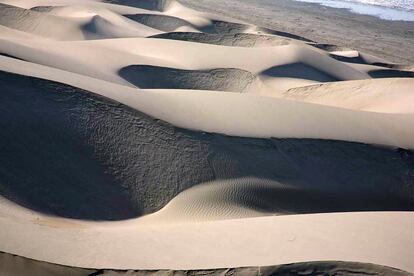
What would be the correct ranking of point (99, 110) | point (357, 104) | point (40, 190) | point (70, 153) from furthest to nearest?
point (357, 104) → point (99, 110) → point (70, 153) → point (40, 190)

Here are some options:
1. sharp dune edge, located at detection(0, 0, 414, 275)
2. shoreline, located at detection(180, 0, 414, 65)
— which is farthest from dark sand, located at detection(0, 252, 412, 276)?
shoreline, located at detection(180, 0, 414, 65)

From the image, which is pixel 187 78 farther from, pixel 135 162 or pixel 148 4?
pixel 148 4

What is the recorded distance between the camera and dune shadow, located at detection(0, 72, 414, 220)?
551 cm

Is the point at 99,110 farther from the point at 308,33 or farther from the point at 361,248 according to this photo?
the point at 308,33

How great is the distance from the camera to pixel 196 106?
7.74m

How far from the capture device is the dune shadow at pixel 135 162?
18.1 feet

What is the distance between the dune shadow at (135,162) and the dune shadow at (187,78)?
407 cm

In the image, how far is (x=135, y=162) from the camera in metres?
6.25

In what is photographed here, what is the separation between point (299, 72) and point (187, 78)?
125 inches

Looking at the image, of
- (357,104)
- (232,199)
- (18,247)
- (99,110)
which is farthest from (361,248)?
(357,104)

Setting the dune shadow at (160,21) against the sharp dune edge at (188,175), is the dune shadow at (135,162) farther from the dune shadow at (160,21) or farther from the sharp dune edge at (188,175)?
the dune shadow at (160,21)

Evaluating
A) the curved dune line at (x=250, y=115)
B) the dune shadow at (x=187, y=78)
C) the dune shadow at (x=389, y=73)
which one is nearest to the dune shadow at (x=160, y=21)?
the dune shadow at (x=389, y=73)

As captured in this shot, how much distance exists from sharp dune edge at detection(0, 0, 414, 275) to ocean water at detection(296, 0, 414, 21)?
15489mm

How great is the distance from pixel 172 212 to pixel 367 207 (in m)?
2.68
